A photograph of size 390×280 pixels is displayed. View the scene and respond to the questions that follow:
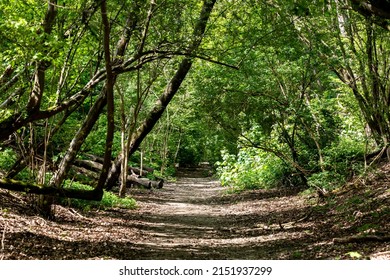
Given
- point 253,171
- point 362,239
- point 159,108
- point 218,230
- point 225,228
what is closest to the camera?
point 362,239

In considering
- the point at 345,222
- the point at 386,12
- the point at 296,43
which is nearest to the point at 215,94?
the point at 296,43

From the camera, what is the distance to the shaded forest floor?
7.38 metres

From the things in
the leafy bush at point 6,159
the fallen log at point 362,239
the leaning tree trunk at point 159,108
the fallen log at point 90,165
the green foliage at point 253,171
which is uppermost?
the leaning tree trunk at point 159,108

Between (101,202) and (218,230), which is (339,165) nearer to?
(218,230)

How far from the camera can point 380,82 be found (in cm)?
1112

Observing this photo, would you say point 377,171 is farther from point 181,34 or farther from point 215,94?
point 181,34

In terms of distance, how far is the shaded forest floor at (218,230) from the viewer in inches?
291

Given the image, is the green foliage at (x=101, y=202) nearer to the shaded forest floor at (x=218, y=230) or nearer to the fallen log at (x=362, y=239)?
the shaded forest floor at (x=218, y=230)

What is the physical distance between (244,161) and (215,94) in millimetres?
7362

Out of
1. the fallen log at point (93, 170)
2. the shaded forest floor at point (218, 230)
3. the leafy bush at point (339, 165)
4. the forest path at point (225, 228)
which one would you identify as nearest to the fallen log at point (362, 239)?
the shaded forest floor at point (218, 230)

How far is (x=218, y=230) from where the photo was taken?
11.2 m

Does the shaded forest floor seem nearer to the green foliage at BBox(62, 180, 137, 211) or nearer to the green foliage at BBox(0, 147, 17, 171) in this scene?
the green foliage at BBox(62, 180, 137, 211)

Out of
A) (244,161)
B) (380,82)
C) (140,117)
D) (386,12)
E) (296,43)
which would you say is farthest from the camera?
(140,117)

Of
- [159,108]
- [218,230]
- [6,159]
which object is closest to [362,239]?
[218,230]
